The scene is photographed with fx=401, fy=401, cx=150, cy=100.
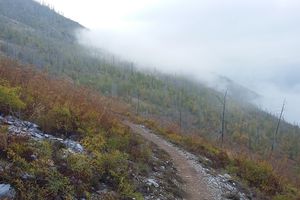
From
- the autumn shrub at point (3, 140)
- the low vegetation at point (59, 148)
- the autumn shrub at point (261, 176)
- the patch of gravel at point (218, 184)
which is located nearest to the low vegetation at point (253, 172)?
the autumn shrub at point (261, 176)

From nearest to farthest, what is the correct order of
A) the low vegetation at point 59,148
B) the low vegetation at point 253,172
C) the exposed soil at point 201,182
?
1. the low vegetation at point 59,148
2. the exposed soil at point 201,182
3. the low vegetation at point 253,172

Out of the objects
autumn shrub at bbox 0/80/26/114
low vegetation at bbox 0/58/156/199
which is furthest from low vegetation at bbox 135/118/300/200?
autumn shrub at bbox 0/80/26/114

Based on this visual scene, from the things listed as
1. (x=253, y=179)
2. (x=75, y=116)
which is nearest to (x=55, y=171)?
(x=75, y=116)

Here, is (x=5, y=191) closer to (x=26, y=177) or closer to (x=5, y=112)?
(x=26, y=177)

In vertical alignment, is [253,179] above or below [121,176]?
below

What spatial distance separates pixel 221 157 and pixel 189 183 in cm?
584

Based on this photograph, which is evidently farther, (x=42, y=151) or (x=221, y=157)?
(x=221, y=157)

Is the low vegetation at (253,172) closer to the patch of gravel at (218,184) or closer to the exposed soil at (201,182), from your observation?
the patch of gravel at (218,184)

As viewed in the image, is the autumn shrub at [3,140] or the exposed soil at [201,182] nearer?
the autumn shrub at [3,140]

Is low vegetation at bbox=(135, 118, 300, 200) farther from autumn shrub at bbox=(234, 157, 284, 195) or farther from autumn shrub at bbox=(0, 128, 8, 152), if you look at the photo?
autumn shrub at bbox=(0, 128, 8, 152)

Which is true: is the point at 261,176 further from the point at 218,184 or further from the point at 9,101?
the point at 9,101

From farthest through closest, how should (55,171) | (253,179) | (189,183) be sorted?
(253,179)
(189,183)
(55,171)

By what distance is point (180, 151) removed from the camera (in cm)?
1997

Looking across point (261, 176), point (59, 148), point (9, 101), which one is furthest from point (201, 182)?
point (9, 101)
